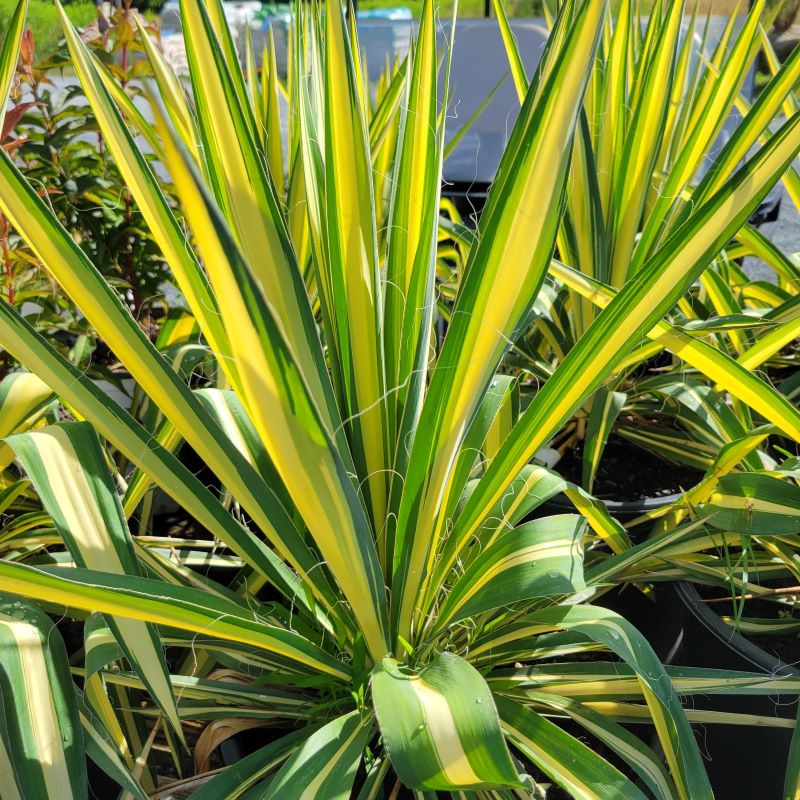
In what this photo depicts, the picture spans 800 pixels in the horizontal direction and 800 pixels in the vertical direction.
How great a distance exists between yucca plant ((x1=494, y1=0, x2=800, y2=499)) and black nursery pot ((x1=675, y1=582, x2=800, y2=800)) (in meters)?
0.21

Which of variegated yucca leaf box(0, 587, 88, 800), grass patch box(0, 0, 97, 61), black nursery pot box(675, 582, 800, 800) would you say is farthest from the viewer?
grass patch box(0, 0, 97, 61)

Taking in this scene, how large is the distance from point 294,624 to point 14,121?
2.77ft

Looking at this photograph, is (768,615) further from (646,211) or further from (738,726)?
(646,211)

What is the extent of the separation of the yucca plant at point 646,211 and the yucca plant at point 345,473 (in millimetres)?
315

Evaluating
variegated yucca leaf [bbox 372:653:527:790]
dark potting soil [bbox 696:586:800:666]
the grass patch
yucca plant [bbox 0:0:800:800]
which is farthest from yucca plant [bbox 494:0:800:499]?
the grass patch

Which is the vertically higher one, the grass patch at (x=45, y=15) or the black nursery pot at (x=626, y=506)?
the black nursery pot at (x=626, y=506)

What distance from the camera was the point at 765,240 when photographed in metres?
1.21

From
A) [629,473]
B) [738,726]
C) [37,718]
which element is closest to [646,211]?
[629,473]

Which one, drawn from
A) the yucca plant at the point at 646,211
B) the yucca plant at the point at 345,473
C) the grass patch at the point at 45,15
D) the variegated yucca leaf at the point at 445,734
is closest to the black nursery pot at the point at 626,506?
the yucca plant at the point at 646,211

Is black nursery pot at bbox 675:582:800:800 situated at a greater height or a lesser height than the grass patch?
greater

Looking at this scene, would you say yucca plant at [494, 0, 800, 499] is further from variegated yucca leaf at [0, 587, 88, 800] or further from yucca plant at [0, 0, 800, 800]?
variegated yucca leaf at [0, 587, 88, 800]

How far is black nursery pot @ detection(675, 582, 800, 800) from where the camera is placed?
2.69 ft

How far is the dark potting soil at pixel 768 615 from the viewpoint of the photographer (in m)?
0.91

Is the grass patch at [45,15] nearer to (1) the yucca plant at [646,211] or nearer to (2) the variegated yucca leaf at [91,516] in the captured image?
(1) the yucca plant at [646,211]
